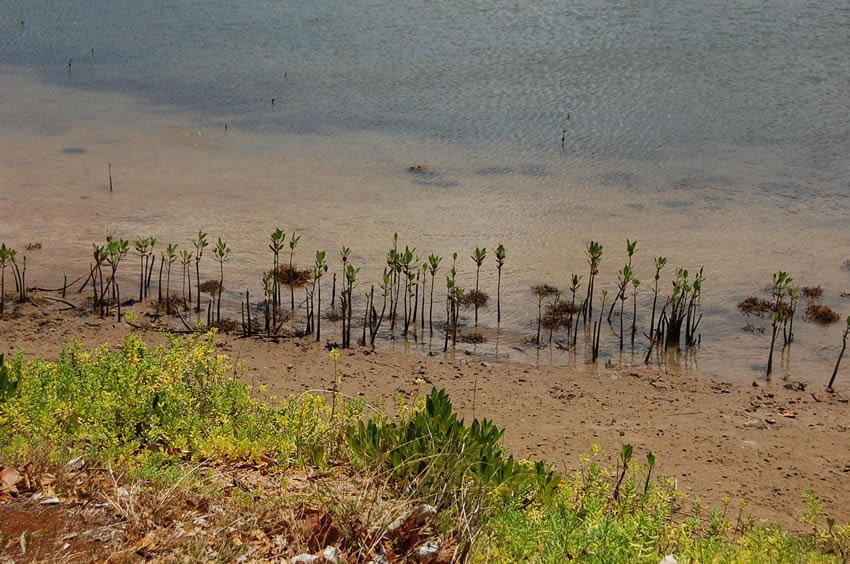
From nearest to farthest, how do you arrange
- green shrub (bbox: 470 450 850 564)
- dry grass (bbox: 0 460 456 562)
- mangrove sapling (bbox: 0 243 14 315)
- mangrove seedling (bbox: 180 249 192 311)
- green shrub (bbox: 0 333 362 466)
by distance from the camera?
1. dry grass (bbox: 0 460 456 562)
2. green shrub (bbox: 470 450 850 564)
3. green shrub (bbox: 0 333 362 466)
4. mangrove sapling (bbox: 0 243 14 315)
5. mangrove seedling (bbox: 180 249 192 311)

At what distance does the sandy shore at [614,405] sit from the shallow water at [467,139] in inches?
28.0

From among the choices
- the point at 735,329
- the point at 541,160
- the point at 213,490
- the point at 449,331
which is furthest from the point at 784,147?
the point at 213,490

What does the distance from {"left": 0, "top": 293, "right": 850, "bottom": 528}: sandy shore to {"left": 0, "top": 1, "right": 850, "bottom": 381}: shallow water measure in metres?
0.71

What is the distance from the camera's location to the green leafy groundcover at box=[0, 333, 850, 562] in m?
4.64

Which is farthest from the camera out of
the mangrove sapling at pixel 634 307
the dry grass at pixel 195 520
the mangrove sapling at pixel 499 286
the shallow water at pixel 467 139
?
the shallow water at pixel 467 139

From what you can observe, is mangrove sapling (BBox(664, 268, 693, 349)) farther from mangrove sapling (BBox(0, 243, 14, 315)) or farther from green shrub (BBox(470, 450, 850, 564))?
mangrove sapling (BBox(0, 243, 14, 315))

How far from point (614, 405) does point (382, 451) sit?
4177 mm

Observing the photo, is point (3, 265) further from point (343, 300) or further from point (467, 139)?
point (467, 139)

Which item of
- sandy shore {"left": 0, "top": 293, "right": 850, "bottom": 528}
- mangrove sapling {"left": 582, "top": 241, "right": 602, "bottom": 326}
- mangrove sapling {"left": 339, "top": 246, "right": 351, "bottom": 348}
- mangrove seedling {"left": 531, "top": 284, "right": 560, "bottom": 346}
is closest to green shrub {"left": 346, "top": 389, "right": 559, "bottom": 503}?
sandy shore {"left": 0, "top": 293, "right": 850, "bottom": 528}

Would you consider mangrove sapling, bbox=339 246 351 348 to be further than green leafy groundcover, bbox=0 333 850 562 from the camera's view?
Yes

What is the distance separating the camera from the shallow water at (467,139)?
12.9 metres

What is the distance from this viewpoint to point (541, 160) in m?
16.8

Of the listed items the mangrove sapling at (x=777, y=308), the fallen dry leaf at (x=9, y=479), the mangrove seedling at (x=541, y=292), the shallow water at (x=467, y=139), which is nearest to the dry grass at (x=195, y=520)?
the fallen dry leaf at (x=9, y=479)

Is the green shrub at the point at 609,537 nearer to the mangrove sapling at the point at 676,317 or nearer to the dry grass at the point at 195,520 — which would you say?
the dry grass at the point at 195,520
